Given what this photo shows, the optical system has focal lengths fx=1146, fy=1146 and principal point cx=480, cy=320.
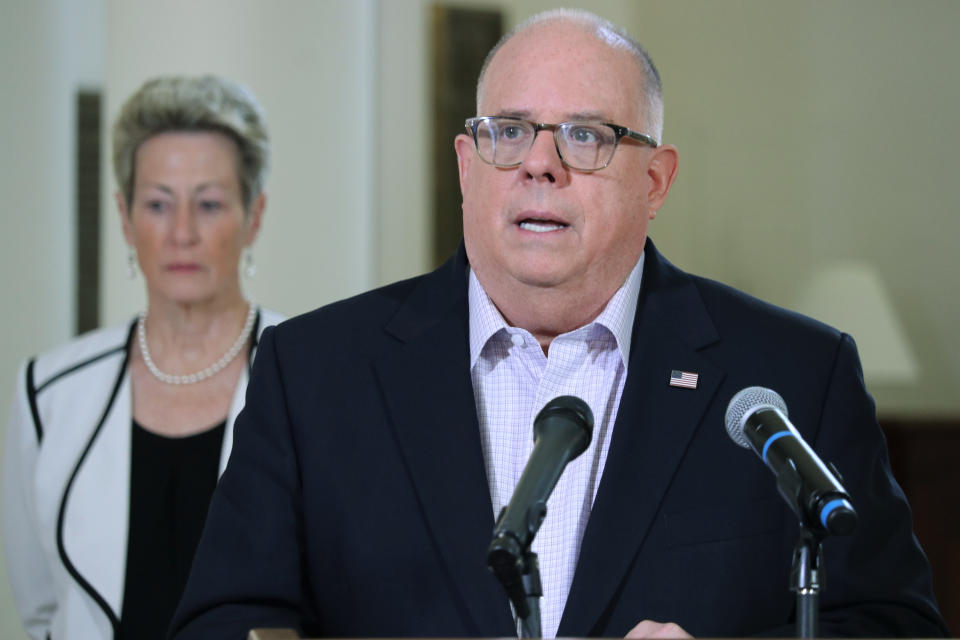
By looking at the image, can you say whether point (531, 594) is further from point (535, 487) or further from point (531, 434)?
point (531, 434)

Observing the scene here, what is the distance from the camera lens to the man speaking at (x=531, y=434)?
166cm

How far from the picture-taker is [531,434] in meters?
1.79

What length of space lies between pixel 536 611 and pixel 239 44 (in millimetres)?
2997

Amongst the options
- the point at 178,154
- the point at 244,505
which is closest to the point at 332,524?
the point at 244,505

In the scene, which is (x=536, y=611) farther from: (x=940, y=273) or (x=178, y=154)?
(x=940, y=273)

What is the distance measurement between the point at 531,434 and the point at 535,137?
0.46 m

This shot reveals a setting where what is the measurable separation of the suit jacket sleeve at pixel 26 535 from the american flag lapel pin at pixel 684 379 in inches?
63.8

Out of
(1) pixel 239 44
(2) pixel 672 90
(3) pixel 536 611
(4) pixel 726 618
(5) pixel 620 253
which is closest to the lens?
(3) pixel 536 611

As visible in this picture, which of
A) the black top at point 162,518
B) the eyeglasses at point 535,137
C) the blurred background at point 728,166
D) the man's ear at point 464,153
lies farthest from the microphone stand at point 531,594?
the blurred background at point 728,166

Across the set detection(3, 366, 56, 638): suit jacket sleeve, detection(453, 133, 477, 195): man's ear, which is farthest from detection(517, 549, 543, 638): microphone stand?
detection(3, 366, 56, 638): suit jacket sleeve

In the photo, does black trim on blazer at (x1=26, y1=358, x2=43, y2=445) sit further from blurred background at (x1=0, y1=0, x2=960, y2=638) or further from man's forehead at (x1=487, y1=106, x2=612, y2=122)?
man's forehead at (x1=487, y1=106, x2=612, y2=122)

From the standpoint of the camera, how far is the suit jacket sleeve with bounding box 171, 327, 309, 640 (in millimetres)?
1613

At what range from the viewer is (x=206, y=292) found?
289 cm

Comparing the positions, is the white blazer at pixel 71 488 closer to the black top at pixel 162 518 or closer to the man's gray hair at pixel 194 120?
the black top at pixel 162 518
